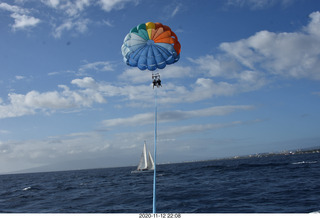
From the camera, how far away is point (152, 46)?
18.5 metres

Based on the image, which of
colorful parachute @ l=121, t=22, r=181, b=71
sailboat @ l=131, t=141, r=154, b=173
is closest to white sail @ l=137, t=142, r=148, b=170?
sailboat @ l=131, t=141, r=154, b=173

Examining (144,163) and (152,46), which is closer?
(152,46)

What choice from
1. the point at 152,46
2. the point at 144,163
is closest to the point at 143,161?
the point at 144,163

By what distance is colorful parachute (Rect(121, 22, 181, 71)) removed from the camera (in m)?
18.1

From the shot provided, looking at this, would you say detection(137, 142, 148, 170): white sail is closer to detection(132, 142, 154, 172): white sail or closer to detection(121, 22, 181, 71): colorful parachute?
detection(132, 142, 154, 172): white sail

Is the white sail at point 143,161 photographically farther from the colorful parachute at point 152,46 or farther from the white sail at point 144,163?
the colorful parachute at point 152,46

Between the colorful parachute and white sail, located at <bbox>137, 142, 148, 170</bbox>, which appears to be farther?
white sail, located at <bbox>137, 142, 148, 170</bbox>

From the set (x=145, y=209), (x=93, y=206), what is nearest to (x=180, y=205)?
(x=145, y=209)

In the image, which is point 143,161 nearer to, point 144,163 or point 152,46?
point 144,163

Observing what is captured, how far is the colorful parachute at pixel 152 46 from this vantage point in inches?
711

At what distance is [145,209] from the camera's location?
23.0 m
